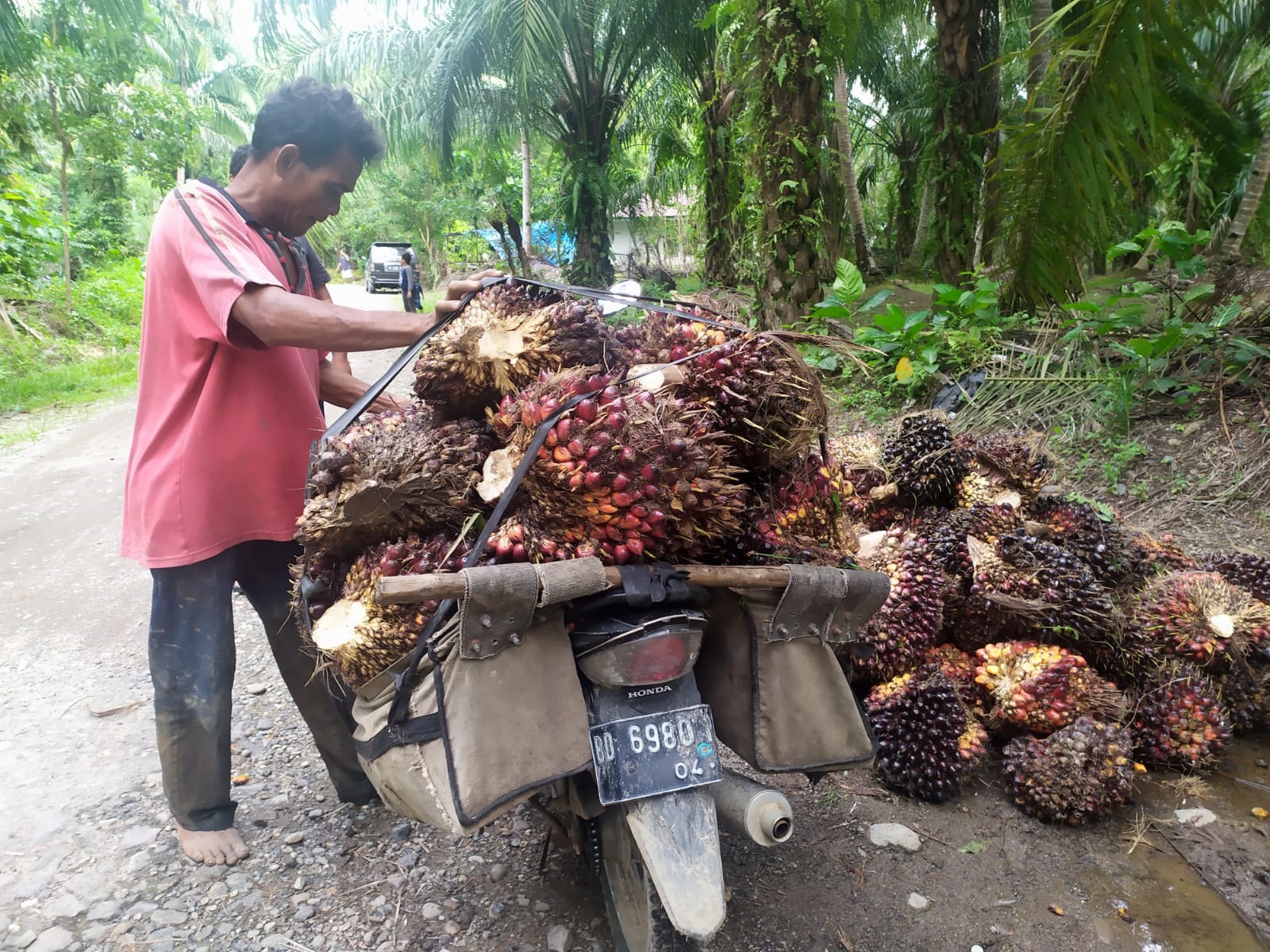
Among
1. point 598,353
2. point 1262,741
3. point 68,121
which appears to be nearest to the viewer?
point 598,353

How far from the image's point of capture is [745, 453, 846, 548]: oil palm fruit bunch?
194cm

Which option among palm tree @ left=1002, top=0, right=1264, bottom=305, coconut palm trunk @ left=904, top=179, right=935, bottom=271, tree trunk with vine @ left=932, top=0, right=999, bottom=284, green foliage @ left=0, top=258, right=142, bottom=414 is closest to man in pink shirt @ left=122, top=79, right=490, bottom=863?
palm tree @ left=1002, top=0, right=1264, bottom=305

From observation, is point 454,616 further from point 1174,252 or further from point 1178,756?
Answer: point 1174,252

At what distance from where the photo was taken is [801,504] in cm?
199

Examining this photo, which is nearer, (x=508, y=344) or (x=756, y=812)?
(x=756, y=812)

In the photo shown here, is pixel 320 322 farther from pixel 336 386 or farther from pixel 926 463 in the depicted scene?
pixel 926 463

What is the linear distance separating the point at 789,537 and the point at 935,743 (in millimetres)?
929

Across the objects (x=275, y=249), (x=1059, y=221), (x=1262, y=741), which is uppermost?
(x=1059, y=221)

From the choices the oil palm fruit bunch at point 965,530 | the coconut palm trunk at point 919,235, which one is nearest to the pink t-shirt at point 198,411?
the oil palm fruit bunch at point 965,530

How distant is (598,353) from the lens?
1.91 metres

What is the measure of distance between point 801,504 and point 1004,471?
5.12ft

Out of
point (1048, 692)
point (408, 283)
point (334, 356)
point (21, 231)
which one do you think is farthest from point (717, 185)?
point (1048, 692)

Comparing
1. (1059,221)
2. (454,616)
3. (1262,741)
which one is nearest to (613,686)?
(454,616)

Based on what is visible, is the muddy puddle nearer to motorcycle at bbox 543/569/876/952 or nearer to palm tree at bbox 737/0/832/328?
motorcycle at bbox 543/569/876/952
